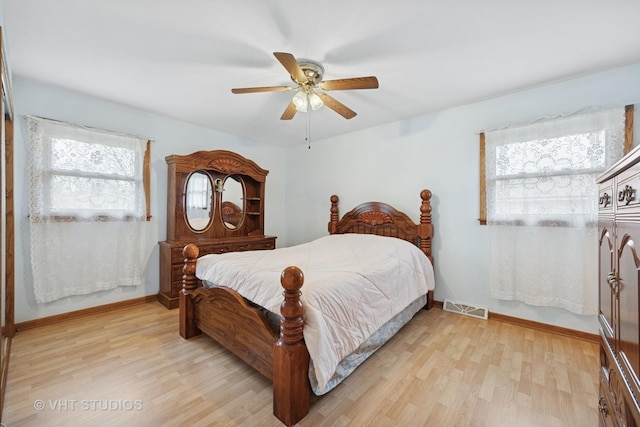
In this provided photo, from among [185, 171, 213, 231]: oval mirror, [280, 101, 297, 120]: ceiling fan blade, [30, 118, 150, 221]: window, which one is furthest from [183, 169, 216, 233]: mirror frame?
[280, 101, 297, 120]: ceiling fan blade

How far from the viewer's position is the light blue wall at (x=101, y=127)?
2.41m

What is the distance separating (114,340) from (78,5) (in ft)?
8.14

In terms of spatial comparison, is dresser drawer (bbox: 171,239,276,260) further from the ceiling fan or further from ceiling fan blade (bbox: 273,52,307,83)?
ceiling fan blade (bbox: 273,52,307,83)

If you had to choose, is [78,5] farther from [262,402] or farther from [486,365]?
[486,365]

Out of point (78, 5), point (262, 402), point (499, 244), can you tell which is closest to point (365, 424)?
point (262, 402)

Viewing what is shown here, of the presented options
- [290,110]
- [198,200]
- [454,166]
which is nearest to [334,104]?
[290,110]

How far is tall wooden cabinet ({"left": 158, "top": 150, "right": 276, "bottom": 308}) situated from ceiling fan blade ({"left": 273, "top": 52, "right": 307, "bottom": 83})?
6.74 ft

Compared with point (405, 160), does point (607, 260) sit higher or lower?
lower

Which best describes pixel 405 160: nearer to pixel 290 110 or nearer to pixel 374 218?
pixel 374 218

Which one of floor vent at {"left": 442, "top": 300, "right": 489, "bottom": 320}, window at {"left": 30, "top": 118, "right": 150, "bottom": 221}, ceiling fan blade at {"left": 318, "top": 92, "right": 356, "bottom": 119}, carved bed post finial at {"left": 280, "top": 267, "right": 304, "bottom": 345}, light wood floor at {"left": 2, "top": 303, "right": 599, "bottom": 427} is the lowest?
light wood floor at {"left": 2, "top": 303, "right": 599, "bottom": 427}

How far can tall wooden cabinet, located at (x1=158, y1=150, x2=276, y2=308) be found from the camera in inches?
124

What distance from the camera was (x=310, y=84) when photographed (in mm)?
2027

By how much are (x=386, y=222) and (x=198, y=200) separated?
252cm

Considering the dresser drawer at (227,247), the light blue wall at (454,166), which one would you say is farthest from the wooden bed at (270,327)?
the dresser drawer at (227,247)
